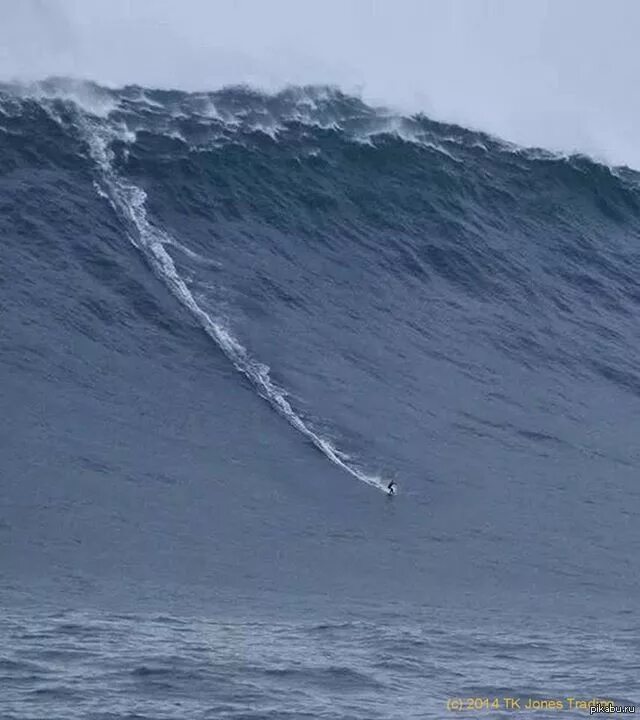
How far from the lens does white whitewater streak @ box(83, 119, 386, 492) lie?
1502 inches


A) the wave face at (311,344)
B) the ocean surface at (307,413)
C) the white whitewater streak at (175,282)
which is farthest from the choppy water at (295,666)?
the white whitewater streak at (175,282)

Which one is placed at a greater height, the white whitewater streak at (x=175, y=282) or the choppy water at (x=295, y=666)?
the white whitewater streak at (x=175, y=282)

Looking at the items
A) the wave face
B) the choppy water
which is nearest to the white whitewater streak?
the wave face

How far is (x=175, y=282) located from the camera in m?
42.5

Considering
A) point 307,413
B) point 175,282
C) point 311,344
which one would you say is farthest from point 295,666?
point 175,282

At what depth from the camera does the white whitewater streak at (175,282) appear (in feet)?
125

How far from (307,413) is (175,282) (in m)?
5.50

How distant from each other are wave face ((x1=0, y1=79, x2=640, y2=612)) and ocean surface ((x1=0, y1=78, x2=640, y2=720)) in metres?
0.08

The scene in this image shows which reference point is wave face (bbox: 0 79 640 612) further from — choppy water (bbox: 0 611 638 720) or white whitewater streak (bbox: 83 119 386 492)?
choppy water (bbox: 0 611 638 720)

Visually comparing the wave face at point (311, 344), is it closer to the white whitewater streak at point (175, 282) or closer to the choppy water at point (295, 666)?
the white whitewater streak at point (175, 282)

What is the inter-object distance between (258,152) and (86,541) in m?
18.1

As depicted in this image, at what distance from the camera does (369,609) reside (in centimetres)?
3186

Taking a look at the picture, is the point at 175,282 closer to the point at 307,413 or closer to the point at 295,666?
the point at 307,413

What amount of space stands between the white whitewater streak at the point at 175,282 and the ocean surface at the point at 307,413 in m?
0.08
